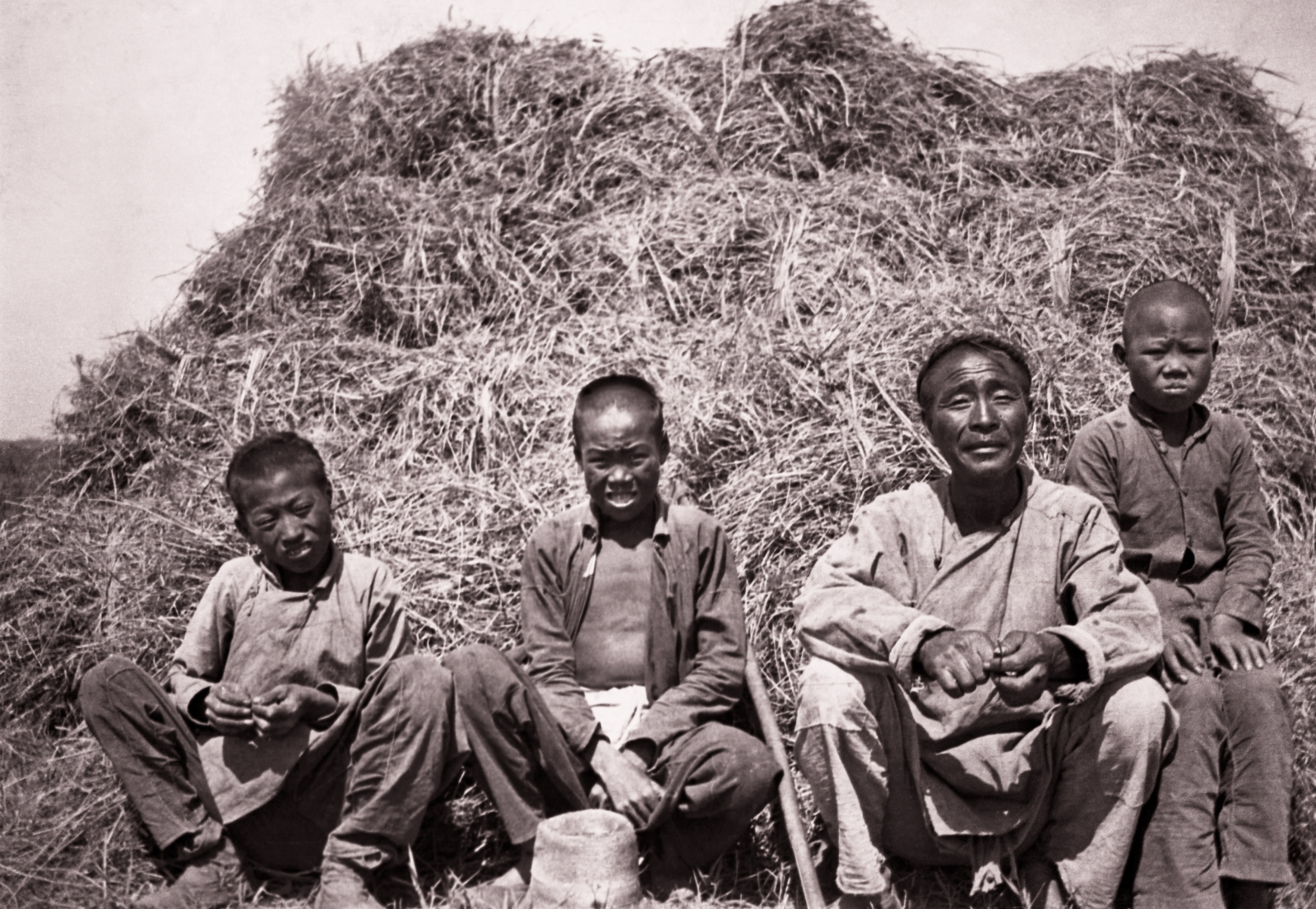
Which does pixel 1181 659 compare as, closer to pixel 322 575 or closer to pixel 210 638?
pixel 322 575

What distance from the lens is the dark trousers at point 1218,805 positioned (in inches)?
101

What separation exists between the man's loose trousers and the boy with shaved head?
0.13 metres

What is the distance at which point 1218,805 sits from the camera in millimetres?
2705

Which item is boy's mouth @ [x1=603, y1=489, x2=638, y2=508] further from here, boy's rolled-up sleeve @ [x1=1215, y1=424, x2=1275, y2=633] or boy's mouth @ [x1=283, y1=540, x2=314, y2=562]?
boy's rolled-up sleeve @ [x1=1215, y1=424, x2=1275, y2=633]

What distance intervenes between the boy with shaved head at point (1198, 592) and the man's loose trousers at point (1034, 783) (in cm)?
13

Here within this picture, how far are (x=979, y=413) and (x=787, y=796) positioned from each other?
1.06 meters

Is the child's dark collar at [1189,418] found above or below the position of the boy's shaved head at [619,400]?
below

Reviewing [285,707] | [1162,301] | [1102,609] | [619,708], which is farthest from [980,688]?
[285,707]

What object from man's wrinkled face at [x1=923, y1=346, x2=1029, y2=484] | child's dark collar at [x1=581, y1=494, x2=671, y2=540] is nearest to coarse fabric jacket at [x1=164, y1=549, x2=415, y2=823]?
child's dark collar at [x1=581, y1=494, x2=671, y2=540]

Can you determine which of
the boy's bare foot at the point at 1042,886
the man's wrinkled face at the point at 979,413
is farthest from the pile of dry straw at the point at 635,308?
the man's wrinkled face at the point at 979,413

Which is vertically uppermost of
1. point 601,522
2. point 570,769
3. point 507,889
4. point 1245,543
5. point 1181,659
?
point 601,522

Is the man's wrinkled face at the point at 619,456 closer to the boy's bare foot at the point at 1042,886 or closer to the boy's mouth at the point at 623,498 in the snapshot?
the boy's mouth at the point at 623,498

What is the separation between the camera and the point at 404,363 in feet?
15.5

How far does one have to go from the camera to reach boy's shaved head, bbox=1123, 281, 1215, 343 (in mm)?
3330
